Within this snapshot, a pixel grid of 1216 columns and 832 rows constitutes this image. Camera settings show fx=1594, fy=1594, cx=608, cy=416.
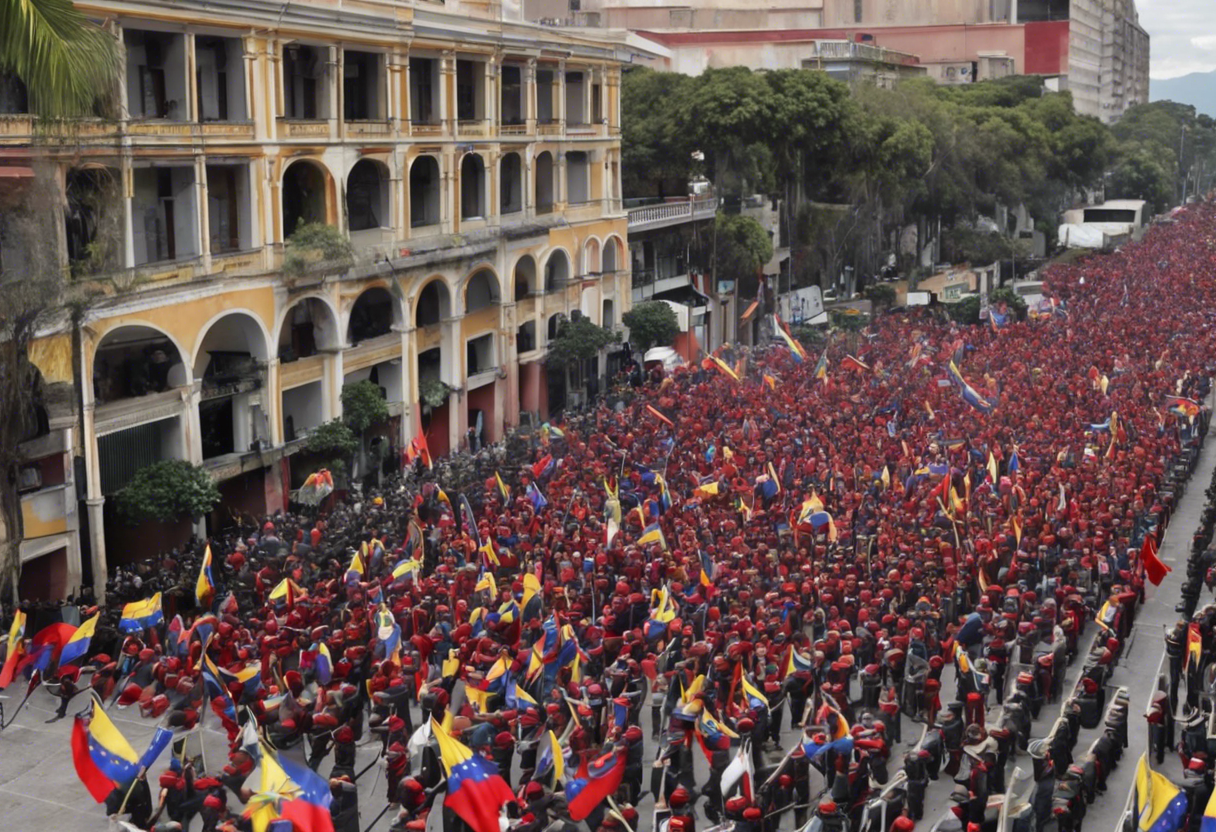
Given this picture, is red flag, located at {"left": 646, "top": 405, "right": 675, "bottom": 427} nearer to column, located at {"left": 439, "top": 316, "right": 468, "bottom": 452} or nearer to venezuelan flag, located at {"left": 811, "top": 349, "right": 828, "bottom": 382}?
venezuelan flag, located at {"left": 811, "top": 349, "right": 828, "bottom": 382}

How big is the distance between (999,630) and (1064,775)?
283 cm

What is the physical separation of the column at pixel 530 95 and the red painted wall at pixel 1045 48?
62934 mm

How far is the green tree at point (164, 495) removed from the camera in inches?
898

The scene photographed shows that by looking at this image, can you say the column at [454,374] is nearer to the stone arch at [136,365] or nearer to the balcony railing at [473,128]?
the balcony railing at [473,128]

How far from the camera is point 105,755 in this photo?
1373 cm

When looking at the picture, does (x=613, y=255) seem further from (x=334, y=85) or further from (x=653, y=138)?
(x=334, y=85)

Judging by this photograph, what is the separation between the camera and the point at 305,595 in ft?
60.5

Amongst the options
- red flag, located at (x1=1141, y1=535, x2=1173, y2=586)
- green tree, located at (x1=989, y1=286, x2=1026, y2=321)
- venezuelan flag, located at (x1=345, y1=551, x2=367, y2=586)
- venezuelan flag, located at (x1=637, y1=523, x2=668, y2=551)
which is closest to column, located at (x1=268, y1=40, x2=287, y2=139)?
venezuelan flag, located at (x1=345, y1=551, x2=367, y2=586)

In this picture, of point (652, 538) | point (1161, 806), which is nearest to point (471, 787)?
point (1161, 806)

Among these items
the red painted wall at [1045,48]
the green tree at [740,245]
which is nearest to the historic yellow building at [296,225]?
the green tree at [740,245]

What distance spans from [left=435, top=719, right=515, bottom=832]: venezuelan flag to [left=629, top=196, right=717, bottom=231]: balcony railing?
1147 inches

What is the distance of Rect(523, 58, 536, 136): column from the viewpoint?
35094mm

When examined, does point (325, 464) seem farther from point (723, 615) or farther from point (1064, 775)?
point (1064, 775)

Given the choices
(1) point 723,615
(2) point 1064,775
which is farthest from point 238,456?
(2) point 1064,775
